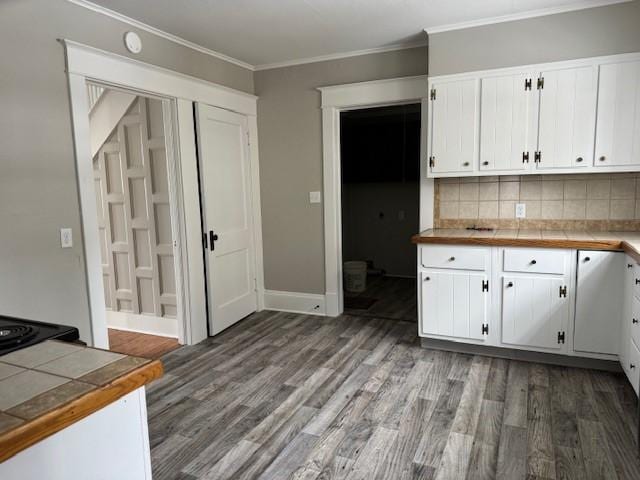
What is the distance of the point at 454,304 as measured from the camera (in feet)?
10.7

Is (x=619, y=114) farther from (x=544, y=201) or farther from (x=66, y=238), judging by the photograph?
(x=66, y=238)

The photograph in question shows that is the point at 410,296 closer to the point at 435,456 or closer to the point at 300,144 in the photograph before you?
the point at 300,144

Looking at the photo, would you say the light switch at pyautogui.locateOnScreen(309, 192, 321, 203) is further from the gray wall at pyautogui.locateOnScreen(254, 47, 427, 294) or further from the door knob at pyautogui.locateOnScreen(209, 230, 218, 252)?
the door knob at pyautogui.locateOnScreen(209, 230, 218, 252)

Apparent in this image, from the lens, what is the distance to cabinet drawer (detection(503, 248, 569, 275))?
2918 millimetres

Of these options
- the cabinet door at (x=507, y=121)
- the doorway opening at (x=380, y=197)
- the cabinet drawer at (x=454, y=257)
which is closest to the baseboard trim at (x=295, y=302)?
the doorway opening at (x=380, y=197)

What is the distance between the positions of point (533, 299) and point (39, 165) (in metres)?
3.18

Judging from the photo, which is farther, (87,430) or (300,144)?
(300,144)

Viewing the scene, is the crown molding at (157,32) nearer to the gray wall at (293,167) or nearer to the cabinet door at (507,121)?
the gray wall at (293,167)

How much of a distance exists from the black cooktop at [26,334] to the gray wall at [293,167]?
3.13 m

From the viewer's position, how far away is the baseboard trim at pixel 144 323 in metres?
3.99

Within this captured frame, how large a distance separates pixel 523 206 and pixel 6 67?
139 inches

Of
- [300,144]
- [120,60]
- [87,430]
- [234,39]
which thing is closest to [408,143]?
[300,144]

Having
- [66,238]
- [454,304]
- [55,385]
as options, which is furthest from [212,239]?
[55,385]

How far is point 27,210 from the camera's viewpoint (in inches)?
97.0
